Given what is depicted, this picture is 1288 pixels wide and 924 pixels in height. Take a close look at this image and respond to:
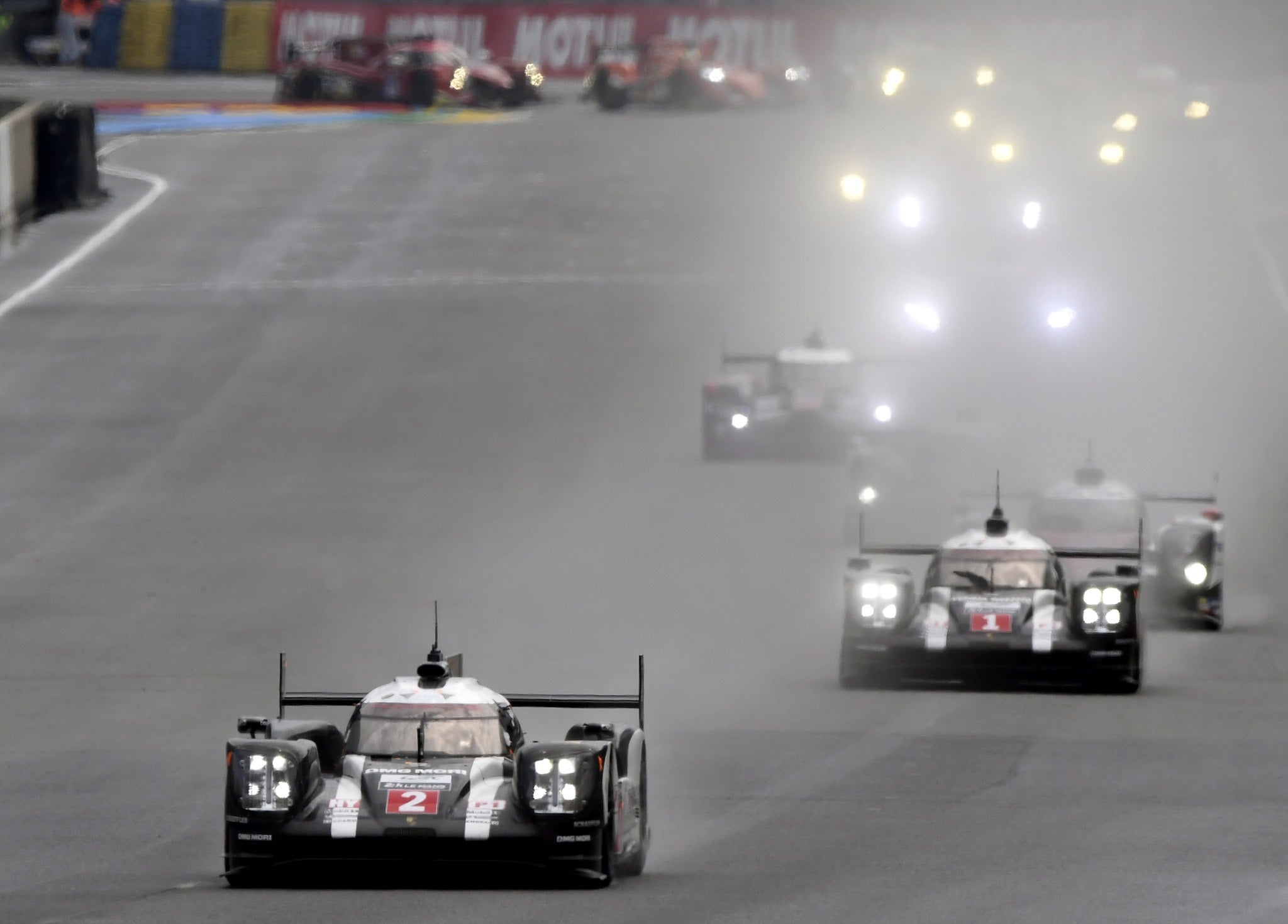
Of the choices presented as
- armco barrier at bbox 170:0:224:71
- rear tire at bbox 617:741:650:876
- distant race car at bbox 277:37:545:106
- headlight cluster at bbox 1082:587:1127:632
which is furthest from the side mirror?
armco barrier at bbox 170:0:224:71

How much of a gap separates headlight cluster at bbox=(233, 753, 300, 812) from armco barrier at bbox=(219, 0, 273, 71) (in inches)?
2351

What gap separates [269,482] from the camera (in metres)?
34.2

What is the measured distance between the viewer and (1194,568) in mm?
25891

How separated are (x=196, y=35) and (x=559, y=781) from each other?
60700mm

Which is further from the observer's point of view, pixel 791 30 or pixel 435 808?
pixel 791 30

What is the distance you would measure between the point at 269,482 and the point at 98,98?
1329 inches

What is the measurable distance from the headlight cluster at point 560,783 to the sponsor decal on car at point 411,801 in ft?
1.76

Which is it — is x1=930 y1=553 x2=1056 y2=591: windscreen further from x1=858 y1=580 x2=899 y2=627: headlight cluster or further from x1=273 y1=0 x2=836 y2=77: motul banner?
x1=273 y1=0 x2=836 y2=77: motul banner

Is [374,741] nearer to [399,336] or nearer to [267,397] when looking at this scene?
[267,397]

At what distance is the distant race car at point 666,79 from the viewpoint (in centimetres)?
6350

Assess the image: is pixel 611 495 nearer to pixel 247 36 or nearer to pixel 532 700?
pixel 532 700

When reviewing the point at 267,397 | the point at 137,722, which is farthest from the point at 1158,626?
the point at 267,397

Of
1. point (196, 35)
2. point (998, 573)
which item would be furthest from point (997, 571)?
point (196, 35)

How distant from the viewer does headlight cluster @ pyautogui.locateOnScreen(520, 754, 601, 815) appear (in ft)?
46.2
